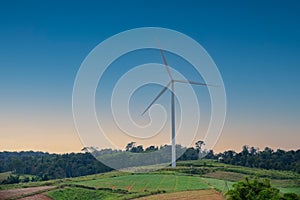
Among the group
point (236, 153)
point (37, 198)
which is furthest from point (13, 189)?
point (236, 153)

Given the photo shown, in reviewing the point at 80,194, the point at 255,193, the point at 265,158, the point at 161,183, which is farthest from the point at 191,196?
the point at 265,158

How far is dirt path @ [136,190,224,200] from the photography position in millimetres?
27916

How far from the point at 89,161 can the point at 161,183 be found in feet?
70.6

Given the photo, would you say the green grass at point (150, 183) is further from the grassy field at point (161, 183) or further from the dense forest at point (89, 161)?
the dense forest at point (89, 161)

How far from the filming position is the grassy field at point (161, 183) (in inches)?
1246

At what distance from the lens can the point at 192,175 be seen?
38.2m

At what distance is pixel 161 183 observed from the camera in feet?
111

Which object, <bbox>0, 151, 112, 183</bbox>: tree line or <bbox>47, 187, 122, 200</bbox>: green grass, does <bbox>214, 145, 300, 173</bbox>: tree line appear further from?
<bbox>47, 187, 122, 200</bbox>: green grass

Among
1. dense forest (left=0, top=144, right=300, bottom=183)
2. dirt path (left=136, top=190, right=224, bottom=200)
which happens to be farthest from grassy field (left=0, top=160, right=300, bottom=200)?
dense forest (left=0, top=144, right=300, bottom=183)

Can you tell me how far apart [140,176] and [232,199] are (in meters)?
21.0

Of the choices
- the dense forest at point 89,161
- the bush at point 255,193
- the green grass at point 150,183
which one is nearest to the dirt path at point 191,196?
the green grass at point 150,183

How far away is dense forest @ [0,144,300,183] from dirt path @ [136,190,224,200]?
17.1 meters

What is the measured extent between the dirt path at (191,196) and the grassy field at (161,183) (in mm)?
894

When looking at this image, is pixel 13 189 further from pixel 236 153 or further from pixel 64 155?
pixel 236 153
